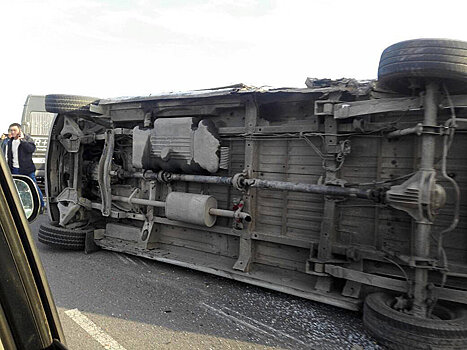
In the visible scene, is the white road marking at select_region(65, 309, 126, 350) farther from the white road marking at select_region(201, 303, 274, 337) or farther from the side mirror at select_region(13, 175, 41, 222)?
the side mirror at select_region(13, 175, 41, 222)

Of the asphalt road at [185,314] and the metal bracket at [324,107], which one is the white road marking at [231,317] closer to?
the asphalt road at [185,314]

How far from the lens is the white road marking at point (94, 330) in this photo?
10.3 ft

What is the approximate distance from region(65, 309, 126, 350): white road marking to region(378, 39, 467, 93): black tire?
3237 mm

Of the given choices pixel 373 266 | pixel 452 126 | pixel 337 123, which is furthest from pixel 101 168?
pixel 452 126

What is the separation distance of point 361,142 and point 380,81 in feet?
2.84

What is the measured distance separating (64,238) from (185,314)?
300 cm

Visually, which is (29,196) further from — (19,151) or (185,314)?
(19,151)

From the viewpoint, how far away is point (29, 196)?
1704mm

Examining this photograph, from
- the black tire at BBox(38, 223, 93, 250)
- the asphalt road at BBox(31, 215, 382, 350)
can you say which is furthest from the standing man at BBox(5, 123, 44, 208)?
the asphalt road at BBox(31, 215, 382, 350)

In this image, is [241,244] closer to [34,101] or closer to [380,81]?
[380,81]

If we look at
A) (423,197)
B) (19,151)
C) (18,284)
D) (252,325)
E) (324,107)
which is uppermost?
(324,107)

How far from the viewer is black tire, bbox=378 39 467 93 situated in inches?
113

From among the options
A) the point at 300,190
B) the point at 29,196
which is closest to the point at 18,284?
the point at 29,196

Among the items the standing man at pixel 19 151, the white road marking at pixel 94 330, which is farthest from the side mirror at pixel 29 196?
the standing man at pixel 19 151
